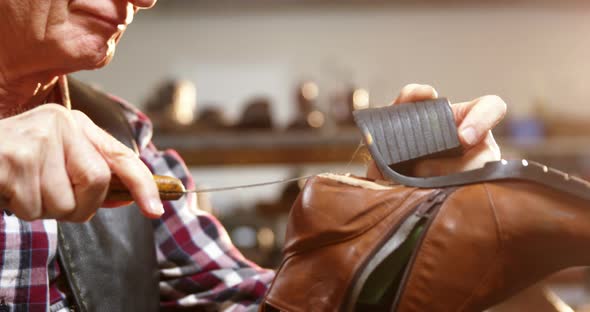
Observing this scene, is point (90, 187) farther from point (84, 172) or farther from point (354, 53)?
point (354, 53)

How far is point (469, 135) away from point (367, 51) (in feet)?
6.25

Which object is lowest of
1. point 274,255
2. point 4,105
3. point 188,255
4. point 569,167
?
point 274,255

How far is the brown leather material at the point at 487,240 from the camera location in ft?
2.22

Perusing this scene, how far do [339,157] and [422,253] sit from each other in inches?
64.6

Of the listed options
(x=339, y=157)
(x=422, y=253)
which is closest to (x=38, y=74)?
(x=422, y=253)

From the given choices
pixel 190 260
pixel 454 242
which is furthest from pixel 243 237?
pixel 454 242

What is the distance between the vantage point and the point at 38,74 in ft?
3.27

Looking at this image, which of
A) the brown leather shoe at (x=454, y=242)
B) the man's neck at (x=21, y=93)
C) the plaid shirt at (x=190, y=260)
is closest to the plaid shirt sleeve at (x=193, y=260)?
the plaid shirt at (x=190, y=260)

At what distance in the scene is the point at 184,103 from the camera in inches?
96.6

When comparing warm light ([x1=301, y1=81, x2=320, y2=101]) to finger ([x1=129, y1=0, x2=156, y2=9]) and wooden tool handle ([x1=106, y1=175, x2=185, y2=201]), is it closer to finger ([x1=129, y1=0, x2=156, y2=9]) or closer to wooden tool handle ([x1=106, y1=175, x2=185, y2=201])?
finger ([x1=129, y1=0, x2=156, y2=9])

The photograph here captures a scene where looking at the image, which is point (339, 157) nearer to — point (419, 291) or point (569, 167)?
point (569, 167)

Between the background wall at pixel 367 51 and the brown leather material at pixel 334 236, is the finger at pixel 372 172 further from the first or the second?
the background wall at pixel 367 51

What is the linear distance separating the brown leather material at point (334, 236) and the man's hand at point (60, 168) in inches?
7.5

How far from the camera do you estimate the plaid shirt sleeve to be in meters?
1.13
